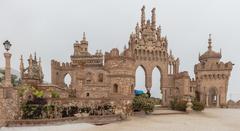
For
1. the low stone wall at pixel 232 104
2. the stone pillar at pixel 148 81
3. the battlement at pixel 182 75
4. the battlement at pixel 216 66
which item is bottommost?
the low stone wall at pixel 232 104

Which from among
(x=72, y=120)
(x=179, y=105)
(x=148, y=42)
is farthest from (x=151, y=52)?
(x=72, y=120)

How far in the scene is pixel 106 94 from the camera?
23.2 meters

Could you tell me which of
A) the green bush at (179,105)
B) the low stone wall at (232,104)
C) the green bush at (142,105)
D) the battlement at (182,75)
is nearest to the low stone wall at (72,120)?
the green bush at (142,105)

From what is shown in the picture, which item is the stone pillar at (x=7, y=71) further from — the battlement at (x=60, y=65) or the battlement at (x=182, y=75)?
the battlement at (x=182, y=75)

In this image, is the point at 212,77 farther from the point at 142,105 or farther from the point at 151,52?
the point at 142,105

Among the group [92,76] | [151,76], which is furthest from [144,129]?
[151,76]

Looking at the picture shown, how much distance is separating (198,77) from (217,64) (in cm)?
365

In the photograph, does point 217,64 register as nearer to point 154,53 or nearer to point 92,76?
point 154,53

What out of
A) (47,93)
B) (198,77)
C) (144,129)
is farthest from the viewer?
(198,77)

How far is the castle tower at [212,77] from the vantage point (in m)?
35.2

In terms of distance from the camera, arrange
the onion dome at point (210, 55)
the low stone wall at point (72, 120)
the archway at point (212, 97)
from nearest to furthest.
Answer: the low stone wall at point (72, 120) < the onion dome at point (210, 55) < the archway at point (212, 97)

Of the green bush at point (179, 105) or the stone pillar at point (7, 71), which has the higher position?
the stone pillar at point (7, 71)

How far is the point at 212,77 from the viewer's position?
35.5m

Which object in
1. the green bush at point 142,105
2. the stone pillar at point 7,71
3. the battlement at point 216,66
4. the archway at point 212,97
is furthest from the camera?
the archway at point 212,97
